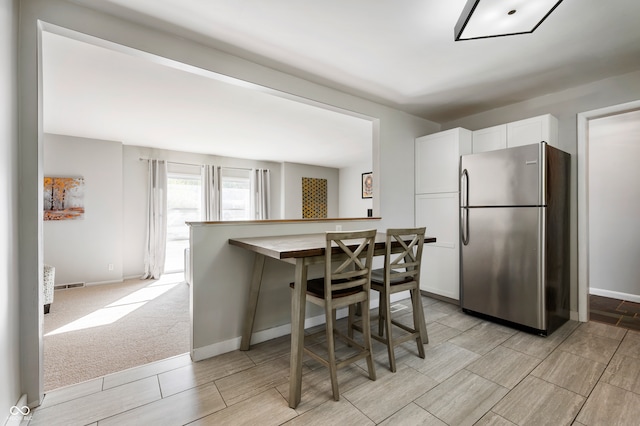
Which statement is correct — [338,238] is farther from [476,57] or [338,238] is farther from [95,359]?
[95,359]

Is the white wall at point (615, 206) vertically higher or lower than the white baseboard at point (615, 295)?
higher

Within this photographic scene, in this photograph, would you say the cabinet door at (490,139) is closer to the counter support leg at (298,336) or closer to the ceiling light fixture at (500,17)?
the ceiling light fixture at (500,17)

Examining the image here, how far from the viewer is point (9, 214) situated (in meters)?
1.45

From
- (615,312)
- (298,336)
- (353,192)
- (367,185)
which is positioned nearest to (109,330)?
(298,336)

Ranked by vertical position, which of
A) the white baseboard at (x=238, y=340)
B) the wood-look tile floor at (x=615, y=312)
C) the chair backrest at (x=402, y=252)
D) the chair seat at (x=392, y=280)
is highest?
the chair backrest at (x=402, y=252)

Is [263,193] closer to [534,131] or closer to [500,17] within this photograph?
[534,131]

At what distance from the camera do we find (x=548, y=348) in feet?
7.59

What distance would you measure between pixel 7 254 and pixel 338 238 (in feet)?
5.74

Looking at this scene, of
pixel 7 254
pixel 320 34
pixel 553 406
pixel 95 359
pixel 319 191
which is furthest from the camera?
pixel 319 191

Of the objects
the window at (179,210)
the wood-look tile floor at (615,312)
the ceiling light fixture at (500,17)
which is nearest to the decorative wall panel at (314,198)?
the window at (179,210)

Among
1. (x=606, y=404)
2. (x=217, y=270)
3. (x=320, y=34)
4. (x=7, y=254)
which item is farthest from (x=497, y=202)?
(x=7, y=254)

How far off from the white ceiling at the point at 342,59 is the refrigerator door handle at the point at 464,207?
3.20 ft

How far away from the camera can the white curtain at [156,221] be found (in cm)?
516

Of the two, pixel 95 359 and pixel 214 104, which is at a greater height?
pixel 214 104
